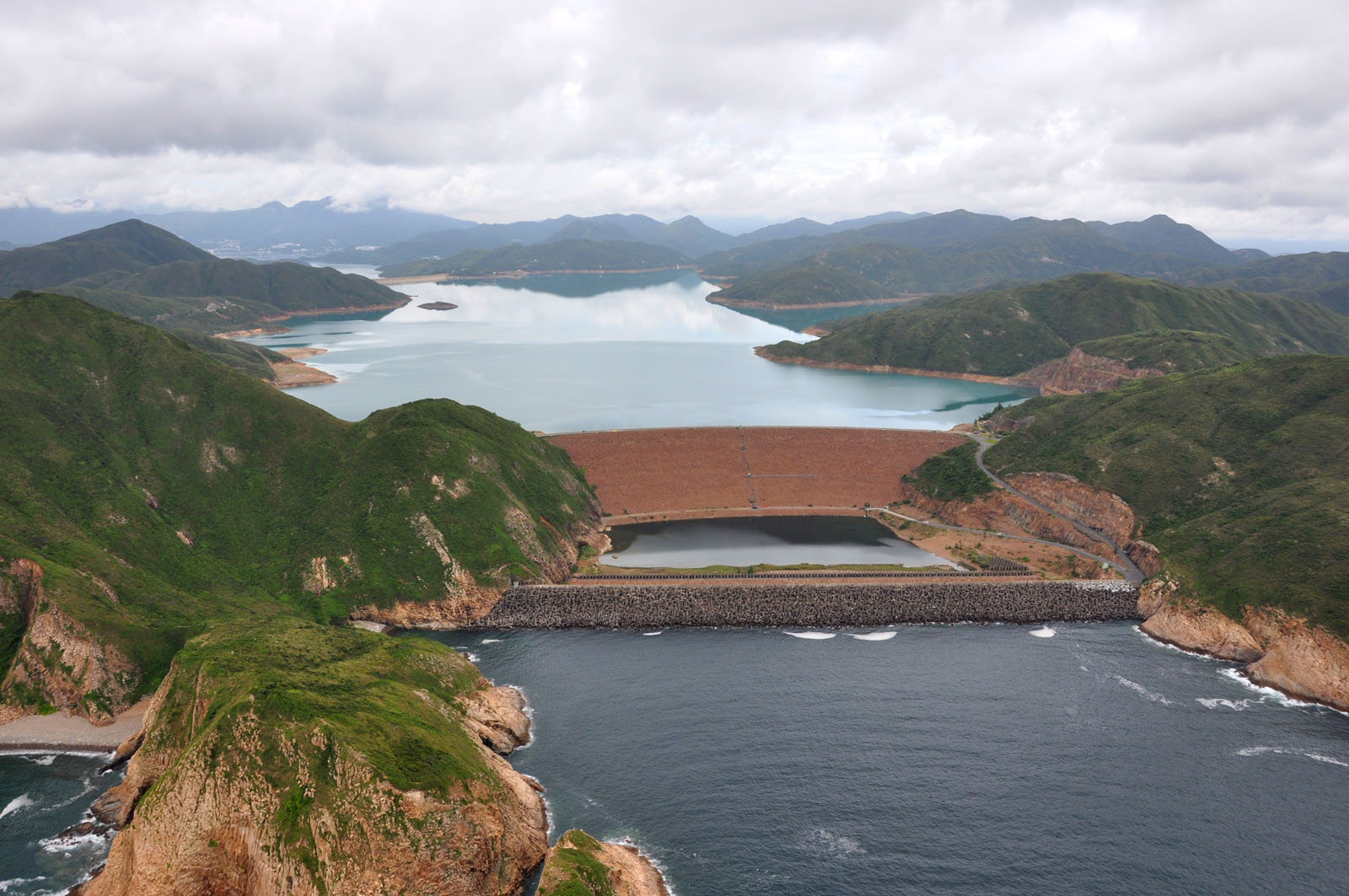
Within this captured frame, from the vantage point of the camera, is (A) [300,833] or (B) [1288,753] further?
(B) [1288,753]

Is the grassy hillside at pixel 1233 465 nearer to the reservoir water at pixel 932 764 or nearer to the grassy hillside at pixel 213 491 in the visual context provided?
the reservoir water at pixel 932 764

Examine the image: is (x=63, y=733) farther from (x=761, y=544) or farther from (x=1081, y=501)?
(x=1081, y=501)

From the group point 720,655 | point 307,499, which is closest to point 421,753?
point 720,655

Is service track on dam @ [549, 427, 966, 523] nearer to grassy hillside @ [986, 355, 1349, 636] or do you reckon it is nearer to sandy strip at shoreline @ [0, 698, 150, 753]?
grassy hillside @ [986, 355, 1349, 636]

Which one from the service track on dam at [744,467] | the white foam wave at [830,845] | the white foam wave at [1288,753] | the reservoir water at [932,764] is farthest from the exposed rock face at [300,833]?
the service track on dam at [744,467]

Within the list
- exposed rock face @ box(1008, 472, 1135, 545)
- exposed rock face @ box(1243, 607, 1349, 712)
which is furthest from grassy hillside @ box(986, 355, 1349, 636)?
exposed rock face @ box(1243, 607, 1349, 712)

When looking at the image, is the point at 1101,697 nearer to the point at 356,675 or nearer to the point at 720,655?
the point at 720,655

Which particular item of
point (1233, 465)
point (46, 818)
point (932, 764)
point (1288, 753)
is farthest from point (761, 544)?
point (46, 818)

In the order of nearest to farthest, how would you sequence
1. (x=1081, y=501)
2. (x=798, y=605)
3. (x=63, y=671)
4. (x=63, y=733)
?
1. (x=63, y=733)
2. (x=63, y=671)
3. (x=798, y=605)
4. (x=1081, y=501)
